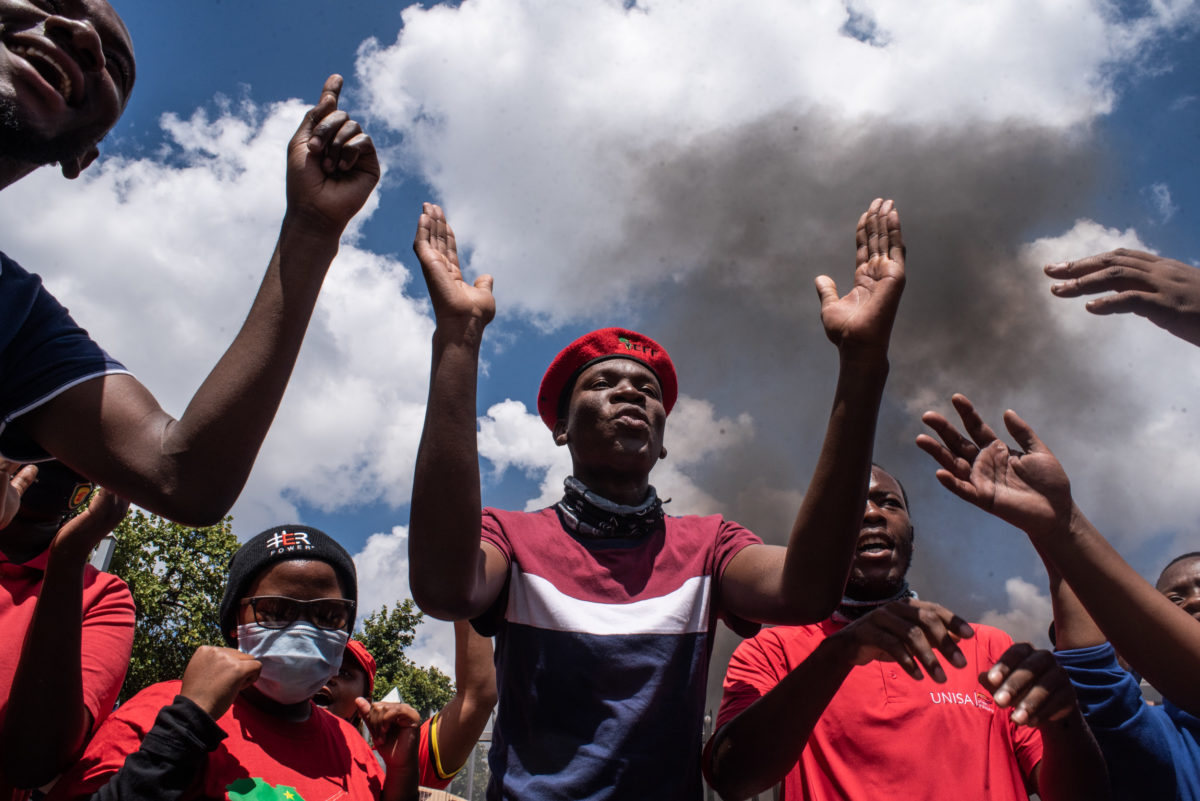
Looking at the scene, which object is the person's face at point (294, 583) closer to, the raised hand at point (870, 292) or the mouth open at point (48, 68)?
the mouth open at point (48, 68)

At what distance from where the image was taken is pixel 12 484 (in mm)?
2732

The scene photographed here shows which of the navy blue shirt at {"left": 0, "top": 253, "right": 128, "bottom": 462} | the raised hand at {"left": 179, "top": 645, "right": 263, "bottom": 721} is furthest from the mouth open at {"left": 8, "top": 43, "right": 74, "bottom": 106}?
the raised hand at {"left": 179, "top": 645, "right": 263, "bottom": 721}

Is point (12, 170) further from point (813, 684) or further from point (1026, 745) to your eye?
point (1026, 745)

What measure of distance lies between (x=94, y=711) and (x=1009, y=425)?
10.3 ft

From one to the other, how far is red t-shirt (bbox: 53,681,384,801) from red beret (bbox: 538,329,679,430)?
4.92 feet

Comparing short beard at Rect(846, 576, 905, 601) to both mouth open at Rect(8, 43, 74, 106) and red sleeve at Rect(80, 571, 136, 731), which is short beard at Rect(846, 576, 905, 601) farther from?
mouth open at Rect(8, 43, 74, 106)

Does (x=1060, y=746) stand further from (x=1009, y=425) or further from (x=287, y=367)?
(x=287, y=367)

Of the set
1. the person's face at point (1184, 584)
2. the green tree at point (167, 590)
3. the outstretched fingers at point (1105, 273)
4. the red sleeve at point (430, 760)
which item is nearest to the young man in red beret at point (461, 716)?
the red sleeve at point (430, 760)

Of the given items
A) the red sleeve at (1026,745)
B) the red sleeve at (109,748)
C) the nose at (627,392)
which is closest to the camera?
the red sleeve at (109,748)

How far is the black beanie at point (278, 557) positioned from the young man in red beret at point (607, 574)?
4.14 feet

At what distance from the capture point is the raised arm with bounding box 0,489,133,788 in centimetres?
250

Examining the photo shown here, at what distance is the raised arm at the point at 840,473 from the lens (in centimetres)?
197

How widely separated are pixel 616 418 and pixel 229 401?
130 centimetres

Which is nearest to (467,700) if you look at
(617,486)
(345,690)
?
(617,486)
